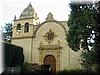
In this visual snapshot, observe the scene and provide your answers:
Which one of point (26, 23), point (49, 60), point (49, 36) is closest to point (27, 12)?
point (26, 23)

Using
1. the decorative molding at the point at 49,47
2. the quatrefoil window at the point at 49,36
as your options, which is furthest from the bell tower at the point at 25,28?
the quatrefoil window at the point at 49,36

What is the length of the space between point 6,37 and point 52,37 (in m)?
4.61

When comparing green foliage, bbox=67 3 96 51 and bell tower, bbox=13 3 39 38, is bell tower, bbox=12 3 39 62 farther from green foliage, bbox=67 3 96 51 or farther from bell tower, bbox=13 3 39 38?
green foliage, bbox=67 3 96 51

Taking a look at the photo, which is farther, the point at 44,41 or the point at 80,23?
the point at 44,41

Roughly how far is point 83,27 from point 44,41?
6.03 metres

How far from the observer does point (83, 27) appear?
1239 centimetres

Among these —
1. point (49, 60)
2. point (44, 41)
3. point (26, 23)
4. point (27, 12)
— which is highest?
point (27, 12)

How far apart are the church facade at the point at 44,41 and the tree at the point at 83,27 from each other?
13.5 feet

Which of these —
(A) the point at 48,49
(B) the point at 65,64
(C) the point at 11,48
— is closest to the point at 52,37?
(A) the point at 48,49

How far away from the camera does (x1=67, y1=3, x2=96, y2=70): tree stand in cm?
1207

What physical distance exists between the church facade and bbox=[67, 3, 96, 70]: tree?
411cm

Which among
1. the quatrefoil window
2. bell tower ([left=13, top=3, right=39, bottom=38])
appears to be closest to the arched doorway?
the quatrefoil window

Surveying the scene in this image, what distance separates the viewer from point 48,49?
1786 centimetres

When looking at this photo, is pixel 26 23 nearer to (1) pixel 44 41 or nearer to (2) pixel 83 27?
(1) pixel 44 41
